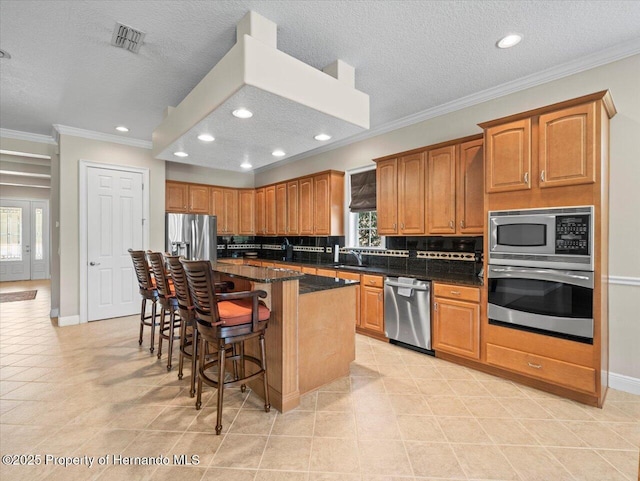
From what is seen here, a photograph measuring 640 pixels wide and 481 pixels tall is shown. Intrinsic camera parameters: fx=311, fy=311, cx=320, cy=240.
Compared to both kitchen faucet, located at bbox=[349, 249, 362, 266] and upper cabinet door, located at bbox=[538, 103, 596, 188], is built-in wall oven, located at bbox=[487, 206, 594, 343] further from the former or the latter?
kitchen faucet, located at bbox=[349, 249, 362, 266]

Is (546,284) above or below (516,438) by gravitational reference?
above

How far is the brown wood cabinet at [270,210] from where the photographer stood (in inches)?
244

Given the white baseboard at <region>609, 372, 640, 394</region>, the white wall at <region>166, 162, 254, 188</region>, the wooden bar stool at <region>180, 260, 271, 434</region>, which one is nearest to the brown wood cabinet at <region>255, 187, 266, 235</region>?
the white wall at <region>166, 162, 254, 188</region>

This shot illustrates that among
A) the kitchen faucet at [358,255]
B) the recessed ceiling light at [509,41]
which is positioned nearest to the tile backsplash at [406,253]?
the kitchen faucet at [358,255]

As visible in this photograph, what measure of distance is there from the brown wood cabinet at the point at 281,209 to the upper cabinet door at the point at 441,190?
291 cm

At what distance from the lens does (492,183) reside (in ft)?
9.54

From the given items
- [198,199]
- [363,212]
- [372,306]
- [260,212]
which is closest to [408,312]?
[372,306]

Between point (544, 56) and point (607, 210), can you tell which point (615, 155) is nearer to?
point (607, 210)

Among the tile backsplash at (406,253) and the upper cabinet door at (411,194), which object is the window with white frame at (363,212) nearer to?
the tile backsplash at (406,253)

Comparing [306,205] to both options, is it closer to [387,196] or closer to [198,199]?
[387,196]

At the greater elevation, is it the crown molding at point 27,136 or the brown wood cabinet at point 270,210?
the crown molding at point 27,136

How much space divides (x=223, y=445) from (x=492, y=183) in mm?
3042

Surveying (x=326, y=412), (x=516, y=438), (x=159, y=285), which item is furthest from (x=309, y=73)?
(x=516, y=438)

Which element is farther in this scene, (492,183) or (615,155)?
(492,183)
